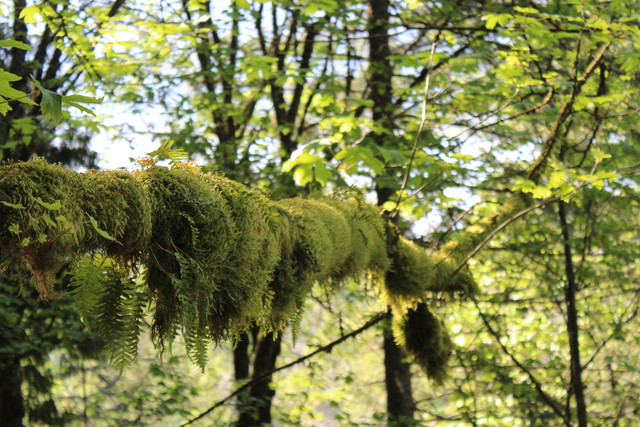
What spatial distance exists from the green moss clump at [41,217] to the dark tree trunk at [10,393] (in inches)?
166

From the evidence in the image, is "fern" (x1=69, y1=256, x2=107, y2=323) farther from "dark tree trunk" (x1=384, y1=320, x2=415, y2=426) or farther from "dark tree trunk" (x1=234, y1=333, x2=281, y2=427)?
"dark tree trunk" (x1=384, y1=320, x2=415, y2=426)

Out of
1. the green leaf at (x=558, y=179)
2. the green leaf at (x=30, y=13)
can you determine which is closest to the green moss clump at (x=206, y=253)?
the green leaf at (x=558, y=179)

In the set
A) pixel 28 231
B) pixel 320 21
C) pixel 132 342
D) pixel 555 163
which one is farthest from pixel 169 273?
pixel 320 21

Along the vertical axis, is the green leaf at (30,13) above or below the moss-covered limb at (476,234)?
above

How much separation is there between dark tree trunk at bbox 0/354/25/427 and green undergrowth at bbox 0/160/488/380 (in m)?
3.54

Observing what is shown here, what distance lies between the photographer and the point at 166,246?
1.74 meters

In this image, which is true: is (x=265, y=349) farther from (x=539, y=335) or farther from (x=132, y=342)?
(x=132, y=342)

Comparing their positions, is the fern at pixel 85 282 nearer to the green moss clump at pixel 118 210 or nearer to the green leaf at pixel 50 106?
the green moss clump at pixel 118 210

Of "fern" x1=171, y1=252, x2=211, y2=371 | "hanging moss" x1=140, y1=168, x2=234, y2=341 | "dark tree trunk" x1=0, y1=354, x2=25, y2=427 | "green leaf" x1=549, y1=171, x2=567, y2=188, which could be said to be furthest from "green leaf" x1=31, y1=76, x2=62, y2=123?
"dark tree trunk" x1=0, y1=354, x2=25, y2=427

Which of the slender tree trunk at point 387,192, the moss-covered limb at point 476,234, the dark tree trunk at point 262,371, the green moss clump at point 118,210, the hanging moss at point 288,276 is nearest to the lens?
the green moss clump at point 118,210

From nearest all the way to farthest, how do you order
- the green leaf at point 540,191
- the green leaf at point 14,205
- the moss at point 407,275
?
the green leaf at point 14,205
the moss at point 407,275
the green leaf at point 540,191

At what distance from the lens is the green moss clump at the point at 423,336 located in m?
3.88

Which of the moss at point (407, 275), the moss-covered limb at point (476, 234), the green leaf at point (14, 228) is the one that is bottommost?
the green leaf at point (14, 228)

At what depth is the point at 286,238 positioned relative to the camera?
2273mm
